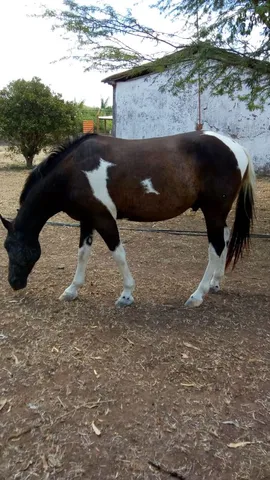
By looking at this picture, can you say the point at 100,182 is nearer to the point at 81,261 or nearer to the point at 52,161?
the point at 52,161

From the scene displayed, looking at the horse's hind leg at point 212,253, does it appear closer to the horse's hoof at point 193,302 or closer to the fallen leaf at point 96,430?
the horse's hoof at point 193,302

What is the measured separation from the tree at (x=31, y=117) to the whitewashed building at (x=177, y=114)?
2.10m

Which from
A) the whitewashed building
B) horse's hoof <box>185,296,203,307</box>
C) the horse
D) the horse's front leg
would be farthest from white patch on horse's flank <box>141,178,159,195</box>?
the whitewashed building

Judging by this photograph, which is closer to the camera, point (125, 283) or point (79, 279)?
point (125, 283)

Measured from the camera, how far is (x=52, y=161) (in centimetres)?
377

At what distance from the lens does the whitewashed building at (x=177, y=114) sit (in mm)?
13016

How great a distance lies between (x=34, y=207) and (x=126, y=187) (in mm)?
857

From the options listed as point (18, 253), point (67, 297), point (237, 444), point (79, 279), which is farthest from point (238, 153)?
point (237, 444)

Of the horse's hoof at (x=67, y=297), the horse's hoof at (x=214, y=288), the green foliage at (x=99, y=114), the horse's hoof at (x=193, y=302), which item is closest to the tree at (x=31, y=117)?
the green foliage at (x=99, y=114)

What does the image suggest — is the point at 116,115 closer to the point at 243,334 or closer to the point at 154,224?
the point at 154,224

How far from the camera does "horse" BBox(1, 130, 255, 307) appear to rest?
362 cm

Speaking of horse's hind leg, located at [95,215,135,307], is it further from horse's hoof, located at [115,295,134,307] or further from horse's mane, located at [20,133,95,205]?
horse's mane, located at [20,133,95,205]

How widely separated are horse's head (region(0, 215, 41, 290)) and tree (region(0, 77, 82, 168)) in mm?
11797

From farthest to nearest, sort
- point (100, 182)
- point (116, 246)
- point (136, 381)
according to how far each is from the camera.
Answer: point (116, 246)
point (100, 182)
point (136, 381)
